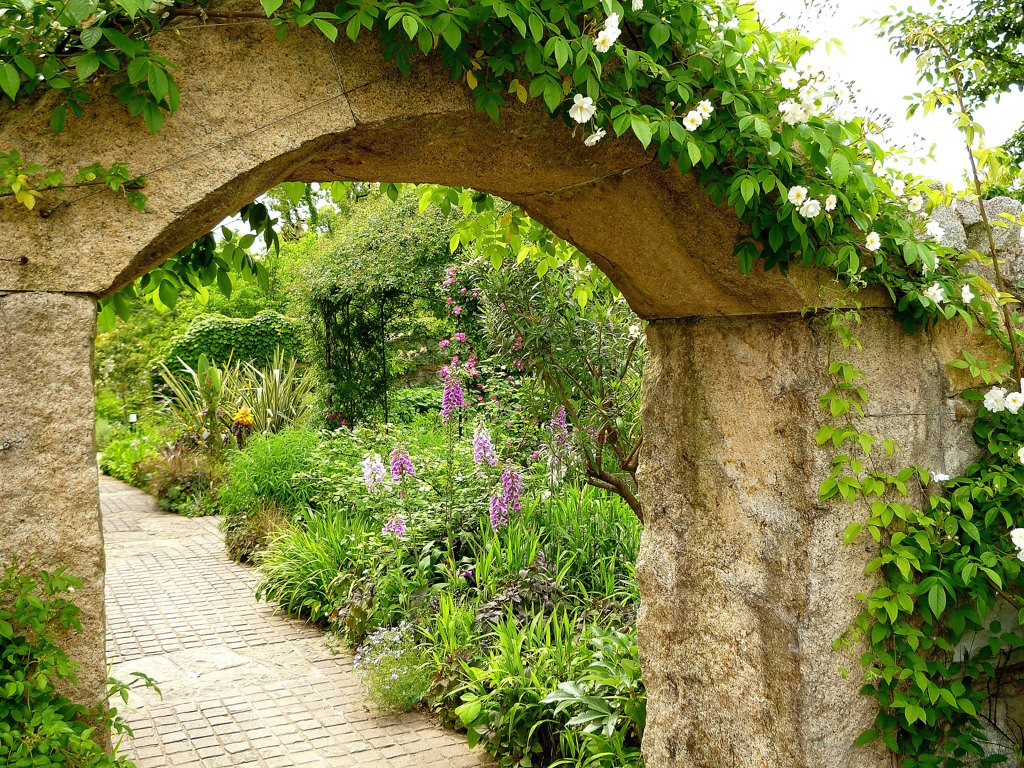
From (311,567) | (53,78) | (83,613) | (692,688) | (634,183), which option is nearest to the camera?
(53,78)

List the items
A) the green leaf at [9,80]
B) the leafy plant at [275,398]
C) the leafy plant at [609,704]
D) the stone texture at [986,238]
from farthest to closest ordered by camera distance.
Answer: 1. the leafy plant at [275,398]
2. the leafy plant at [609,704]
3. the stone texture at [986,238]
4. the green leaf at [9,80]

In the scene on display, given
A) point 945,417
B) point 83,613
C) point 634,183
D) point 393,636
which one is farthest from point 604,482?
point 83,613

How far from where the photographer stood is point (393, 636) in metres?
4.66

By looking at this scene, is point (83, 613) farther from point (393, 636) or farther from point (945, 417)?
point (393, 636)

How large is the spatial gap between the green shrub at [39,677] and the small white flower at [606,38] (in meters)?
1.64

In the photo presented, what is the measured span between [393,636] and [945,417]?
10.2 feet

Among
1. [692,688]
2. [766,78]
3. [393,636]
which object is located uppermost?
[766,78]

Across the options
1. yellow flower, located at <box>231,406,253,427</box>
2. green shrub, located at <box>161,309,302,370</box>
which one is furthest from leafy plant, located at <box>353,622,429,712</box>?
green shrub, located at <box>161,309,302,370</box>

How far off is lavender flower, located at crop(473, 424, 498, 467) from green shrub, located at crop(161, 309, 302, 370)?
8.88 meters

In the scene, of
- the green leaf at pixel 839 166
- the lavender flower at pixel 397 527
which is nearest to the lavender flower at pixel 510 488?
the lavender flower at pixel 397 527

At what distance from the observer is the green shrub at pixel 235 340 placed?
1417cm

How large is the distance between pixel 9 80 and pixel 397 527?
4.11 meters

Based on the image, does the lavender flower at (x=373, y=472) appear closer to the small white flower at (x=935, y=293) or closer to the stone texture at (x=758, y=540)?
the stone texture at (x=758, y=540)

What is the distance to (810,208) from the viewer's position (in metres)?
2.26
